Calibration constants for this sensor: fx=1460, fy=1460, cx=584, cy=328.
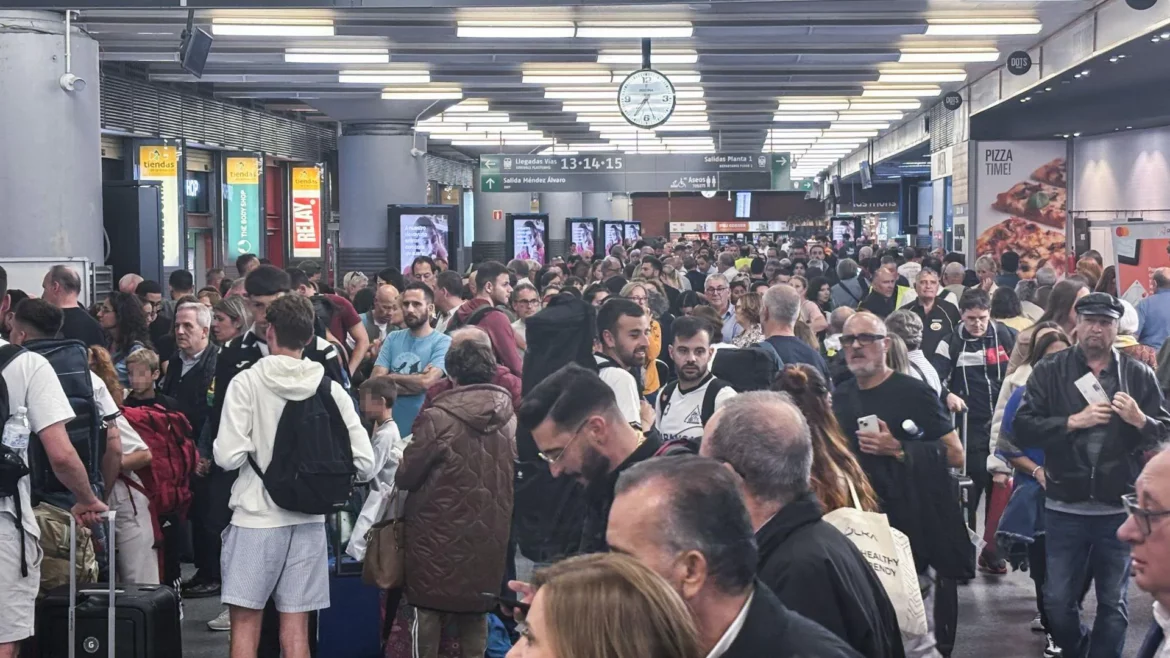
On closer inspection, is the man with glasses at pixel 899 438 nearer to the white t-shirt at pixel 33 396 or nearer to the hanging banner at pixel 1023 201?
the white t-shirt at pixel 33 396

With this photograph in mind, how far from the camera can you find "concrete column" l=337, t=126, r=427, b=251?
21.5m

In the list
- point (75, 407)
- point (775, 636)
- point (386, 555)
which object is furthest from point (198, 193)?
point (775, 636)

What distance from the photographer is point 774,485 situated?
3.29 metres

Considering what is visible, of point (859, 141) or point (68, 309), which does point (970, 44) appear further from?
point (859, 141)

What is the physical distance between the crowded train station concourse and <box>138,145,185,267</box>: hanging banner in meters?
0.05

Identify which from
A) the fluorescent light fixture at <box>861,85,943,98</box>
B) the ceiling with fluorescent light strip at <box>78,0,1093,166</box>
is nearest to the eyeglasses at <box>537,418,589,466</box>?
the ceiling with fluorescent light strip at <box>78,0,1093,166</box>

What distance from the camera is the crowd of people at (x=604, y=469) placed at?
8.61 ft

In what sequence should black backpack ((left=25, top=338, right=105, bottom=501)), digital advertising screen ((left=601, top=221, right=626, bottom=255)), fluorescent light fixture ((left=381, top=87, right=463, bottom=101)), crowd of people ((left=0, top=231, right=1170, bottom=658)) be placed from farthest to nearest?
digital advertising screen ((left=601, top=221, right=626, bottom=255))
fluorescent light fixture ((left=381, top=87, right=463, bottom=101))
black backpack ((left=25, top=338, right=105, bottom=501))
crowd of people ((left=0, top=231, right=1170, bottom=658))

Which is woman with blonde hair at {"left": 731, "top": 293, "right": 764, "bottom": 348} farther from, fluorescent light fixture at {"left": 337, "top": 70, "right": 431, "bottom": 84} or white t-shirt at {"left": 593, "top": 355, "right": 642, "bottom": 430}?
fluorescent light fixture at {"left": 337, "top": 70, "right": 431, "bottom": 84}

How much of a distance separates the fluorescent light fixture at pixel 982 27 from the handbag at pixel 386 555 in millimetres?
9666

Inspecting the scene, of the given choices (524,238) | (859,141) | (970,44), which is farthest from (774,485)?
(859,141)

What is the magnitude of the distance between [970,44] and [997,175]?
474 centimetres

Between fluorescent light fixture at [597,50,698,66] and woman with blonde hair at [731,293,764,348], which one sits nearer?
woman with blonde hair at [731,293,764,348]

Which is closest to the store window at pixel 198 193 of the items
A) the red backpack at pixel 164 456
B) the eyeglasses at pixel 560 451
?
the red backpack at pixel 164 456
